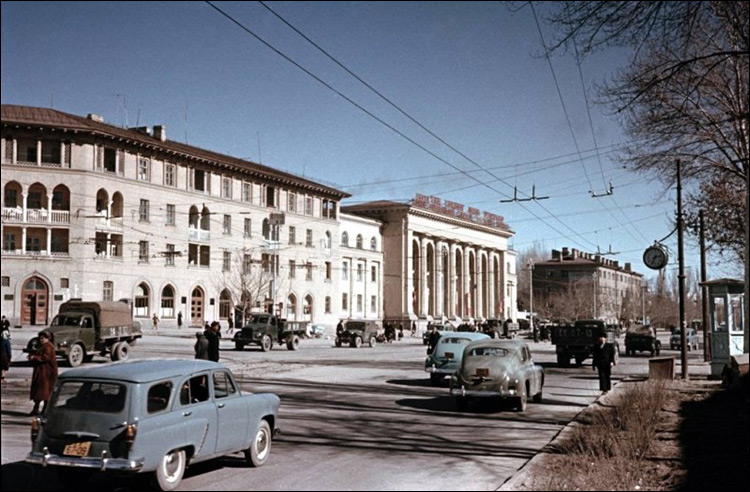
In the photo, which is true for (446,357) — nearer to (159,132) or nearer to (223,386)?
(223,386)

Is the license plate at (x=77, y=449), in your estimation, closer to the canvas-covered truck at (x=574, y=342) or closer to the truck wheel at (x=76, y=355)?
the truck wheel at (x=76, y=355)

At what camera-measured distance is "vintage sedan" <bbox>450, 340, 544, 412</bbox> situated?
1766 centimetres

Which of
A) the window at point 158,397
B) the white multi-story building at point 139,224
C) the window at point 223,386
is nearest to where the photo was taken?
the window at point 158,397

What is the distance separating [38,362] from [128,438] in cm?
861

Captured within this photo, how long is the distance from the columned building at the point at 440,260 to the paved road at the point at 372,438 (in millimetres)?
75566

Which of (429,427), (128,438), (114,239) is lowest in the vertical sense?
(429,427)

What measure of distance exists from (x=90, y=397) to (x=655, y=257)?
24503 millimetres

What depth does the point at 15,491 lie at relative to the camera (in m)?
8.77

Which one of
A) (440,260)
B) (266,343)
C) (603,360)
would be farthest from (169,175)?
(603,360)

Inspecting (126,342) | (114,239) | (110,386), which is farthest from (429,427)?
(114,239)

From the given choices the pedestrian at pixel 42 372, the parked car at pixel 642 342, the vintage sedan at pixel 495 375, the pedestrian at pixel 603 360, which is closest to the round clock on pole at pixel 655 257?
the pedestrian at pixel 603 360

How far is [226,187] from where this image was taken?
75.4 meters

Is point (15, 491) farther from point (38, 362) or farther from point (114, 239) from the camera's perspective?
point (114, 239)

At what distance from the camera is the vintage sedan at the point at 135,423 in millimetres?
8812
